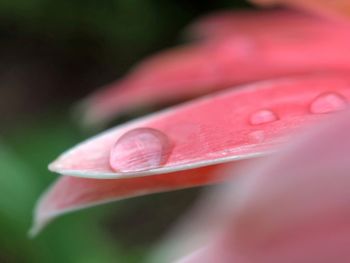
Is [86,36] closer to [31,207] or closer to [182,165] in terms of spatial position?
[31,207]

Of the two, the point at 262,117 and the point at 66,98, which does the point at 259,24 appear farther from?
the point at 66,98

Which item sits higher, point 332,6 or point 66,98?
point 332,6

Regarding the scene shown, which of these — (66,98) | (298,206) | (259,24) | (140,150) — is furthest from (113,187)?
(66,98)

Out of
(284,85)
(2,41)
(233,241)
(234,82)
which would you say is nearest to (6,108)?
(2,41)

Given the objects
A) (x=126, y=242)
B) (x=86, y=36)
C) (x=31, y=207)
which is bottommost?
(x=126, y=242)

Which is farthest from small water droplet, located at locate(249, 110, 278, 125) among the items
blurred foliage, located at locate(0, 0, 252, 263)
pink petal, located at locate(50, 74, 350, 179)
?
blurred foliage, located at locate(0, 0, 252, 263)

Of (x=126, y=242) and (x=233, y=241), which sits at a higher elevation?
(x=233, y=241)

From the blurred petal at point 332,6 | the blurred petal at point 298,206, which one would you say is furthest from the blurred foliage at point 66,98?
the blurred petal at point 298,206
